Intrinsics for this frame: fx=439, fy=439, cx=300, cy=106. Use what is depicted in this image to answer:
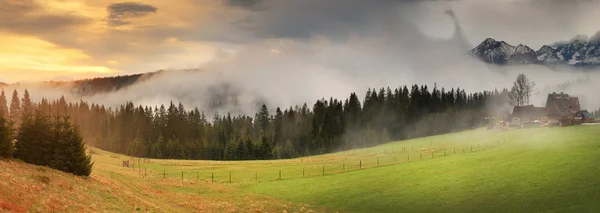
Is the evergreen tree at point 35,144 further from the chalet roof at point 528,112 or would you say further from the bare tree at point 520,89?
the bare tree at point 520,89

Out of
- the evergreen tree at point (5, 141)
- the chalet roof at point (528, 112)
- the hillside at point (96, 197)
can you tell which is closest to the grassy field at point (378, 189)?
the hillside at point (96, 197)

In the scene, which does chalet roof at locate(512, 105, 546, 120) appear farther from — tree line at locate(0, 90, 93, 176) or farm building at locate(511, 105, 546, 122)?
tree line at locate(0, 90, 93, 176)

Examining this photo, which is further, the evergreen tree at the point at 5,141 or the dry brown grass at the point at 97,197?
the evergreen tree at the point at 5,141

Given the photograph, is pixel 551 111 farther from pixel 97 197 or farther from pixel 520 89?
pixel 97 197

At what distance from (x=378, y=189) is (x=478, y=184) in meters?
12.7

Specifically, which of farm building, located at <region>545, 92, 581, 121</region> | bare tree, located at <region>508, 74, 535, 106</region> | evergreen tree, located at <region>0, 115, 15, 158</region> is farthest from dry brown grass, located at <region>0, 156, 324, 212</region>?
bare tree, located at <region>508, 74, 535, 106</region>

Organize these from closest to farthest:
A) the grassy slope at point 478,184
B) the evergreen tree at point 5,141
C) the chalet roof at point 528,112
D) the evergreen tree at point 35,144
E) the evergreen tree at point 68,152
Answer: the evergreen tree at point 5,141 → the grassy slope at point 478,184 → the evergreen tree at point 35,144 → the evergreen tree at point 68,152 → the chalet roof at point 528,112

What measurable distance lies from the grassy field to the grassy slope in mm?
103

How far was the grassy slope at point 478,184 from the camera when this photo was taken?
4477cm

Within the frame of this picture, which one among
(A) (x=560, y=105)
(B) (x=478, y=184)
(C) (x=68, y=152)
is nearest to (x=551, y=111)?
(A) (x=560, y=105)

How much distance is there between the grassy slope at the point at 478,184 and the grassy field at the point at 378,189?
103 mm

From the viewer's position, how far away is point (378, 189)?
5931cm

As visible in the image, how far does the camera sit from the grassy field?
Result: 127 ft

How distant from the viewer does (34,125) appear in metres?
46.9
